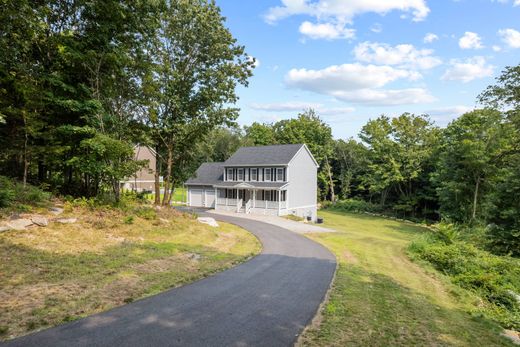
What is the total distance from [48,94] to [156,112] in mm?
7300

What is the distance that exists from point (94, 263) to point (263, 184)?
24.3 meters

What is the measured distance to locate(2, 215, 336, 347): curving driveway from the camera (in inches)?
235

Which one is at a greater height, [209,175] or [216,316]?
[209,175]

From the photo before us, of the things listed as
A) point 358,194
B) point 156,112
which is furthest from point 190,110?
point 358,194

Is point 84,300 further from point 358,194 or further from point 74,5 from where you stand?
point 358,194

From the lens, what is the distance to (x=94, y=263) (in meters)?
10.1

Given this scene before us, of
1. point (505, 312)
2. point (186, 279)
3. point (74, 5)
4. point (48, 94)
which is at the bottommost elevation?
point (505, 312)

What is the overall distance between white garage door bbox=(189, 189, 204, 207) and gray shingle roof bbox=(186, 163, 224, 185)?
1.15 metres

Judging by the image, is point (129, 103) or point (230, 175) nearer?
point (129, 103)

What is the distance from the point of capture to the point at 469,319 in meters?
8.37

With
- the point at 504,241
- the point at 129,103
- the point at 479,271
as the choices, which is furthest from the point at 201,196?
the point at 479,271

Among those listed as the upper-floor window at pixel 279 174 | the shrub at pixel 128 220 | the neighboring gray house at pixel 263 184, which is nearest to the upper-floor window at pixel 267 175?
the neighboring gray house at pixel 263 184

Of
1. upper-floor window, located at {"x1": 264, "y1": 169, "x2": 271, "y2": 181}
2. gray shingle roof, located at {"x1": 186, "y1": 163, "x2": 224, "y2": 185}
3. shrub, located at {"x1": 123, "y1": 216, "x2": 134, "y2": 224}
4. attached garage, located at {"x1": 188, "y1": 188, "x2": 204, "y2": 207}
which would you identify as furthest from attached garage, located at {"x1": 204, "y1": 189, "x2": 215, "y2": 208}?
shrub, located at {"x1": 123, "y1": 216, "x2": 134, "y2": 224}

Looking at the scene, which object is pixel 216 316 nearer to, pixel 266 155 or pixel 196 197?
pixel 266 155
